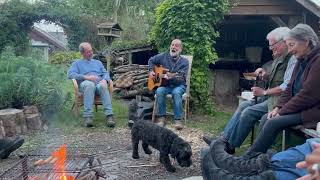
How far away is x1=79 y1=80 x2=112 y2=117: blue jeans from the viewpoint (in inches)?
283

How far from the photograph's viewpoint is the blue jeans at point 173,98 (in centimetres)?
716

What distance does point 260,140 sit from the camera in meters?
4.34

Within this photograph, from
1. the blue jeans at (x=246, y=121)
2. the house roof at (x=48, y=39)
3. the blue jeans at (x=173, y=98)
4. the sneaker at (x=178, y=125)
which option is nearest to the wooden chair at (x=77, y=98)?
the blue jeans at (x=173, y=98)

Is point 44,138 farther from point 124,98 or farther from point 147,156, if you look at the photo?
point 124,98

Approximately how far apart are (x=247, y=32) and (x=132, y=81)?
3835 millimetres

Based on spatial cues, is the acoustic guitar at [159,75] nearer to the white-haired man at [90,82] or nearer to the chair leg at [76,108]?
the white-haired man at [90,82]

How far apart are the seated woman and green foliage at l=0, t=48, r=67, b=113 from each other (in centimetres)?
415

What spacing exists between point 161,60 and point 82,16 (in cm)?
1295

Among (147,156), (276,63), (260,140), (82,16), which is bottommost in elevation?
(147,156)

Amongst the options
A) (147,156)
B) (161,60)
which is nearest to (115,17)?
(161,60)

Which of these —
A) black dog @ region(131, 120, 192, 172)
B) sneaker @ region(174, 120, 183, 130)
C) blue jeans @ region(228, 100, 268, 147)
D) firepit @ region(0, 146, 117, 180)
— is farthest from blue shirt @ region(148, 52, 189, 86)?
firepit @ region(0, 146, 117, 180)

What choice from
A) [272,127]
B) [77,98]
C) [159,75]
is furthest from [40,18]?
[272,127]

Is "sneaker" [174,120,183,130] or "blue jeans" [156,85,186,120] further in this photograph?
"blue jeans" [156,85,186,120]

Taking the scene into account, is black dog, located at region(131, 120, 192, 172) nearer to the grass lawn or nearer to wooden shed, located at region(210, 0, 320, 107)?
the grass lawn
